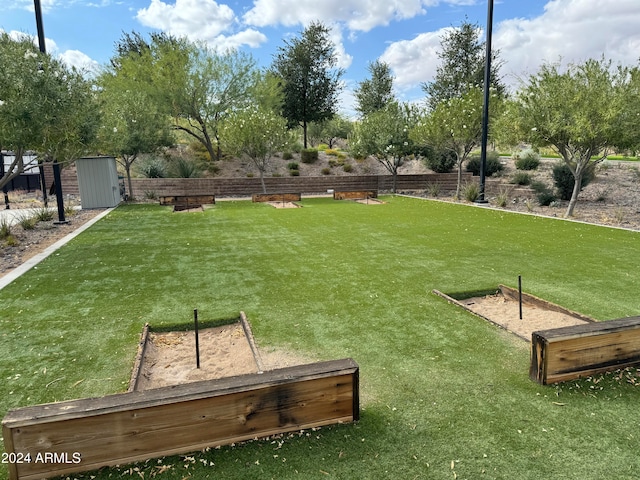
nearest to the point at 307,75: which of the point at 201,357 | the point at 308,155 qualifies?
the point at 308,155

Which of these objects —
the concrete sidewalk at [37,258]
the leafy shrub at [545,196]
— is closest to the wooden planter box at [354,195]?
the leafy shrub at [545,196]

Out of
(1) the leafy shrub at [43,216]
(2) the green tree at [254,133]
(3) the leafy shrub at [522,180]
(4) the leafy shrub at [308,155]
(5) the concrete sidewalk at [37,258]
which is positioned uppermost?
(2) the green tree at [254,133]

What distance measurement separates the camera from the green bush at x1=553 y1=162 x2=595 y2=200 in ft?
50.1

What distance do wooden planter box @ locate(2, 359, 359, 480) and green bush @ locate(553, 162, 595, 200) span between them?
1558 centimetres

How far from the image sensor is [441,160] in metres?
23.3

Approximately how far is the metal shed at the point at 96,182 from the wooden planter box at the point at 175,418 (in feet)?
48.4

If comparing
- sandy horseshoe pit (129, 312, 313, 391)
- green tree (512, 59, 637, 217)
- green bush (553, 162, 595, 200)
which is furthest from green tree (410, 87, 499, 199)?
sandy horseshoe pit (129, 312, 313, 391)

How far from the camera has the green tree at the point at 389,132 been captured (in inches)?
761

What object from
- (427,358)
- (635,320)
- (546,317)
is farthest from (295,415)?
(546,317)

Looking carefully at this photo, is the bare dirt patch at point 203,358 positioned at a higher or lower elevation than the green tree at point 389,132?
lower

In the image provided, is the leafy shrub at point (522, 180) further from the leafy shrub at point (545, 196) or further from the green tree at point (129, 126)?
the green tree at point (129, 126)

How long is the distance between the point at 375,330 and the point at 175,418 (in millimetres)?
2322

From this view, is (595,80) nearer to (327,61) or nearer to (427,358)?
(427,358)

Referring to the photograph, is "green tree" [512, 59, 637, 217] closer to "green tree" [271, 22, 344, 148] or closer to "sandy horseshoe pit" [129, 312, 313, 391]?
"sandy horseshoe pit" [129, 312, 313, 391]
